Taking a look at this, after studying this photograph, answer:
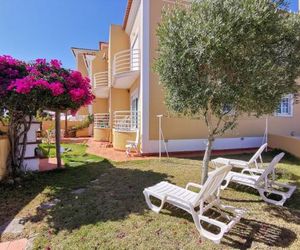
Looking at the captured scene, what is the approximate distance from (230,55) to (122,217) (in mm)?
4582

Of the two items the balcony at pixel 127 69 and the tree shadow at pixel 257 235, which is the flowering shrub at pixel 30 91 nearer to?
the tree shadow at pixel 257 235

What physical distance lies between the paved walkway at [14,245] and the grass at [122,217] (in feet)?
0.62

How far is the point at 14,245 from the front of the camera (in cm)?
402

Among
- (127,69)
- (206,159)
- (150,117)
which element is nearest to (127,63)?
(127,69)

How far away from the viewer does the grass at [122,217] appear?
161 inches

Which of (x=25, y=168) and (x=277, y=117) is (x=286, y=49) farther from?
(x=277, y=117)

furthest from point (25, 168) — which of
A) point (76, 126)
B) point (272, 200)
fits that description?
point (76, 126)

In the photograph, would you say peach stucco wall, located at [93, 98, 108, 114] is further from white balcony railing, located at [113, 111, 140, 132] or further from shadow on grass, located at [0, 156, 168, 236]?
shadow on grass, located at [0, 156, 168, 236]

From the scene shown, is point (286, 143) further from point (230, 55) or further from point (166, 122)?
point (230, 55)

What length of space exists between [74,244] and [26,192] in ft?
12.0

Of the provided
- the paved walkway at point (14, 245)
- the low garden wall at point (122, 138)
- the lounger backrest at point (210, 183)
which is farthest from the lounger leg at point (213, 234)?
the low garden wall at point (122, 138)

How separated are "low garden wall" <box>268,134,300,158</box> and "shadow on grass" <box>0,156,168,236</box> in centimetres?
888

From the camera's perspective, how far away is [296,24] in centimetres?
609

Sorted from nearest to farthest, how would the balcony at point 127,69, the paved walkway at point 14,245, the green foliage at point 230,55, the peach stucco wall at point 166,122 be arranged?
the paved walkway at point 14,245 → the green foliage at point 230,55 → the peach stucco wall at point 166,122 → the balcony at point 127,69
